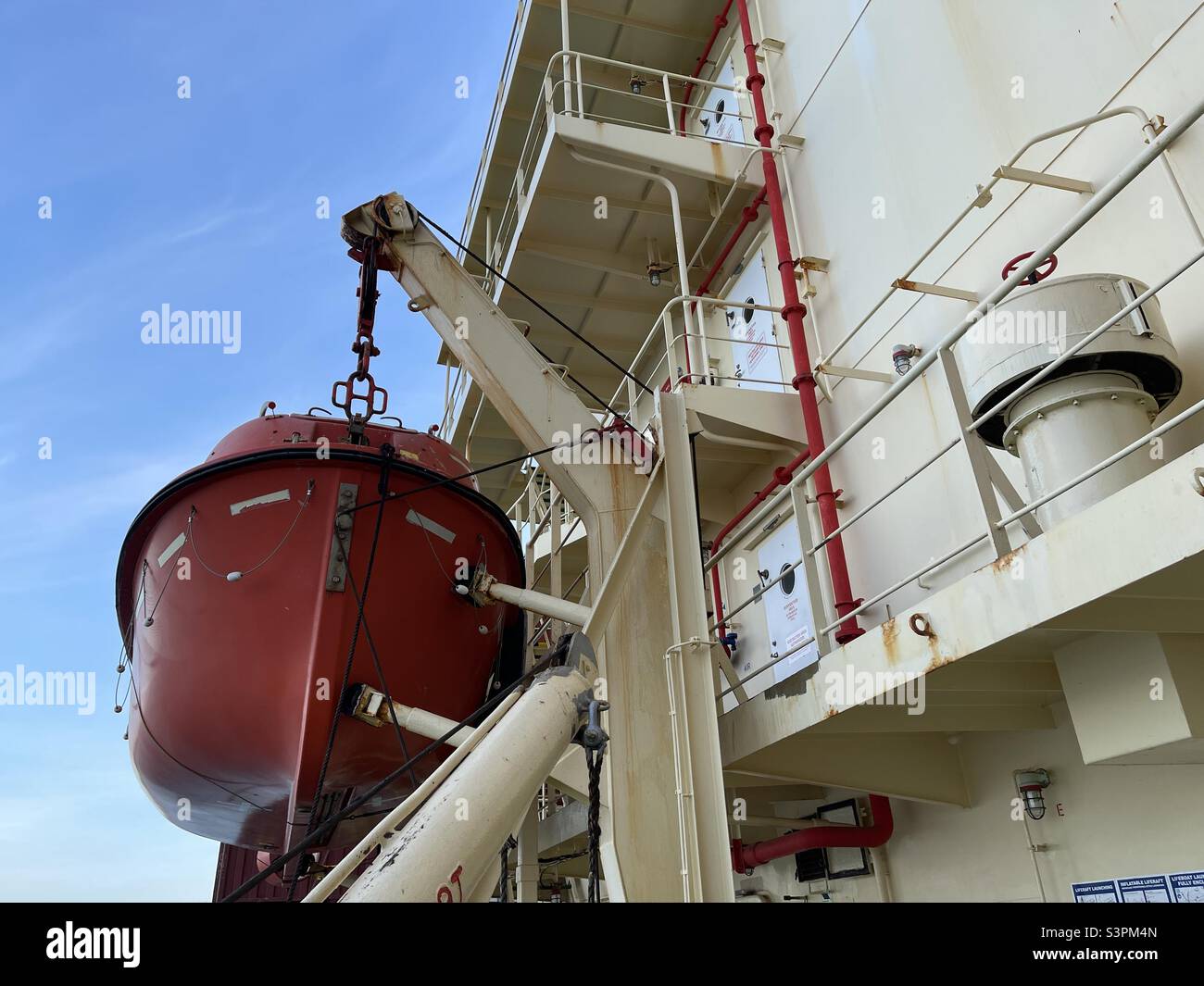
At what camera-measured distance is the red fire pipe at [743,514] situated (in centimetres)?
568

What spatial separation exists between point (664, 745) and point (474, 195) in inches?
326

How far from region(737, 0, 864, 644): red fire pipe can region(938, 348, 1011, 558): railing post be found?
1.44 metres

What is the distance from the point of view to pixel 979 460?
9.82ft

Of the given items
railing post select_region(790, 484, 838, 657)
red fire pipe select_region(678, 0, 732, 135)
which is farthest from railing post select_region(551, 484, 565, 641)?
red fire pipe select_region(678, 0, 732, 135)

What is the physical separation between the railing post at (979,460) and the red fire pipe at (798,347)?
1442 mm

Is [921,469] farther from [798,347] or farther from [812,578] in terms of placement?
[798,347]

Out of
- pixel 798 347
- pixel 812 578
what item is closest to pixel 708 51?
pixel 798 347

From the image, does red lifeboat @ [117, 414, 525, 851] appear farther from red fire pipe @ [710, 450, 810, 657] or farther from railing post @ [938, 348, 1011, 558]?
railing post @ [938, 348, 1011, 558]

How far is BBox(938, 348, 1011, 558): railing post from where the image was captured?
289 centimetres

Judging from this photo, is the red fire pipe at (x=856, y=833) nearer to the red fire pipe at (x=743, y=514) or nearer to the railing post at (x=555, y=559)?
the red fire pipe at (x=743, y=514)

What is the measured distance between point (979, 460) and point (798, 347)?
8.85 feet

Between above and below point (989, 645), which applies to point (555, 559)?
above

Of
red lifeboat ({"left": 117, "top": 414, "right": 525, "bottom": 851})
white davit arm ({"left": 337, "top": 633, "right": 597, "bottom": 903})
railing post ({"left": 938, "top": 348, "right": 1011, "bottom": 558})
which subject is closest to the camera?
white davit arm ({"left": 337, "top": 633, "right": 597, "bottom": 903})

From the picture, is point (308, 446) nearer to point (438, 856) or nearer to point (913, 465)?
point (438, 856)
